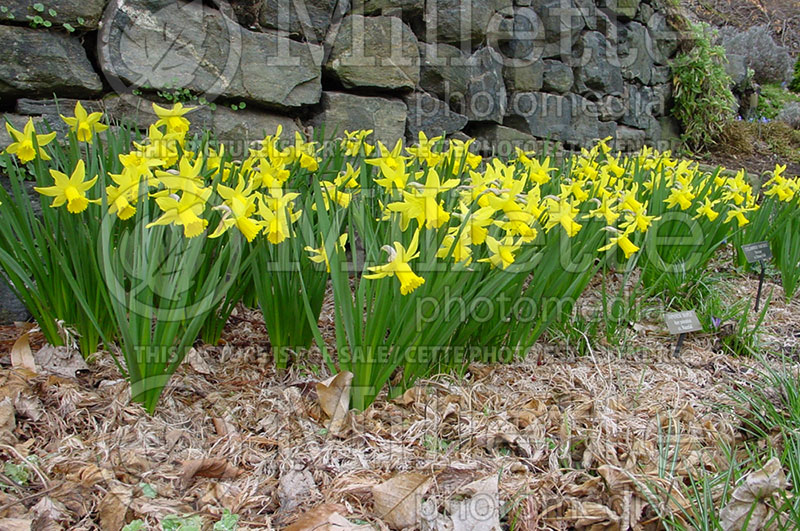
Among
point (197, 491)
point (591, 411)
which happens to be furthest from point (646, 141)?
point (197, 491)

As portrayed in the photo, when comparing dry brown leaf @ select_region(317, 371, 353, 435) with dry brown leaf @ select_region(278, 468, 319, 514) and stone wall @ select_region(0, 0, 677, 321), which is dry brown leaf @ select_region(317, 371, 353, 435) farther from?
stone wall @ select_region(0, 0, 677, 321)

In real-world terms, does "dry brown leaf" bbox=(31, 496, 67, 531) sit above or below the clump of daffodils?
below

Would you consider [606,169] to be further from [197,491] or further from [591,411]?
Answer: [197,491]

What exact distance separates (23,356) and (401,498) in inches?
43.8

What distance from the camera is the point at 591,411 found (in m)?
1.46

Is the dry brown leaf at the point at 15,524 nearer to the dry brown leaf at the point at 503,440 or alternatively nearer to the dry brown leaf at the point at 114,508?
the dry brown leaf at the point at 114,508

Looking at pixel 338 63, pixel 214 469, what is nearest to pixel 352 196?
pixel 214 469

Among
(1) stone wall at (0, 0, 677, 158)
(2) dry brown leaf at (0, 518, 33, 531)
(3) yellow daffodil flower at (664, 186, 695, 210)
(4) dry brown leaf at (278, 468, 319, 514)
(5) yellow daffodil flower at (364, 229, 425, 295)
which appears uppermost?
(1) stone wall at (0, 0, 677, 158)

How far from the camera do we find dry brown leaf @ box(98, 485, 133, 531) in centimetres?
100

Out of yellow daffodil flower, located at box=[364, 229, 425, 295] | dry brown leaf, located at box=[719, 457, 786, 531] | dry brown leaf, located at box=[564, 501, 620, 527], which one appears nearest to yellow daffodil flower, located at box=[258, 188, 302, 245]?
yellow daffodil flower, located at box=[364, 229, 425, 295]

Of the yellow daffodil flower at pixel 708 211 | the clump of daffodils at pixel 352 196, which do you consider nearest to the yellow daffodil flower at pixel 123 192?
the clump of daffodils at pixel 352 196

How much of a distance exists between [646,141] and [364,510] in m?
5.33

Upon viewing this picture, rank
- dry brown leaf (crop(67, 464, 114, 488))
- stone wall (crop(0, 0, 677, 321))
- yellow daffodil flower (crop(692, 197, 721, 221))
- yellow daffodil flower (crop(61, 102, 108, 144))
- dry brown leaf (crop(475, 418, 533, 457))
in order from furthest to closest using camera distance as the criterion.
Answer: yellow daffodil flower (crop(692, 197, 721, 221)) < stone wall (crop(0, 0, 677, 321)) < yellow daffodil flower (crop(61, 102, 108, 144)) < dry brown leaf (crop(475, 418, 533, 457)) < dry brown leaf (crop(67, 464, 114, 488))

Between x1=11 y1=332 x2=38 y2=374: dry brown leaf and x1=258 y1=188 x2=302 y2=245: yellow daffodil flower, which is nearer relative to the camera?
x1=258 y1=188 x2=302 y2=245: yellow daffodil flower
